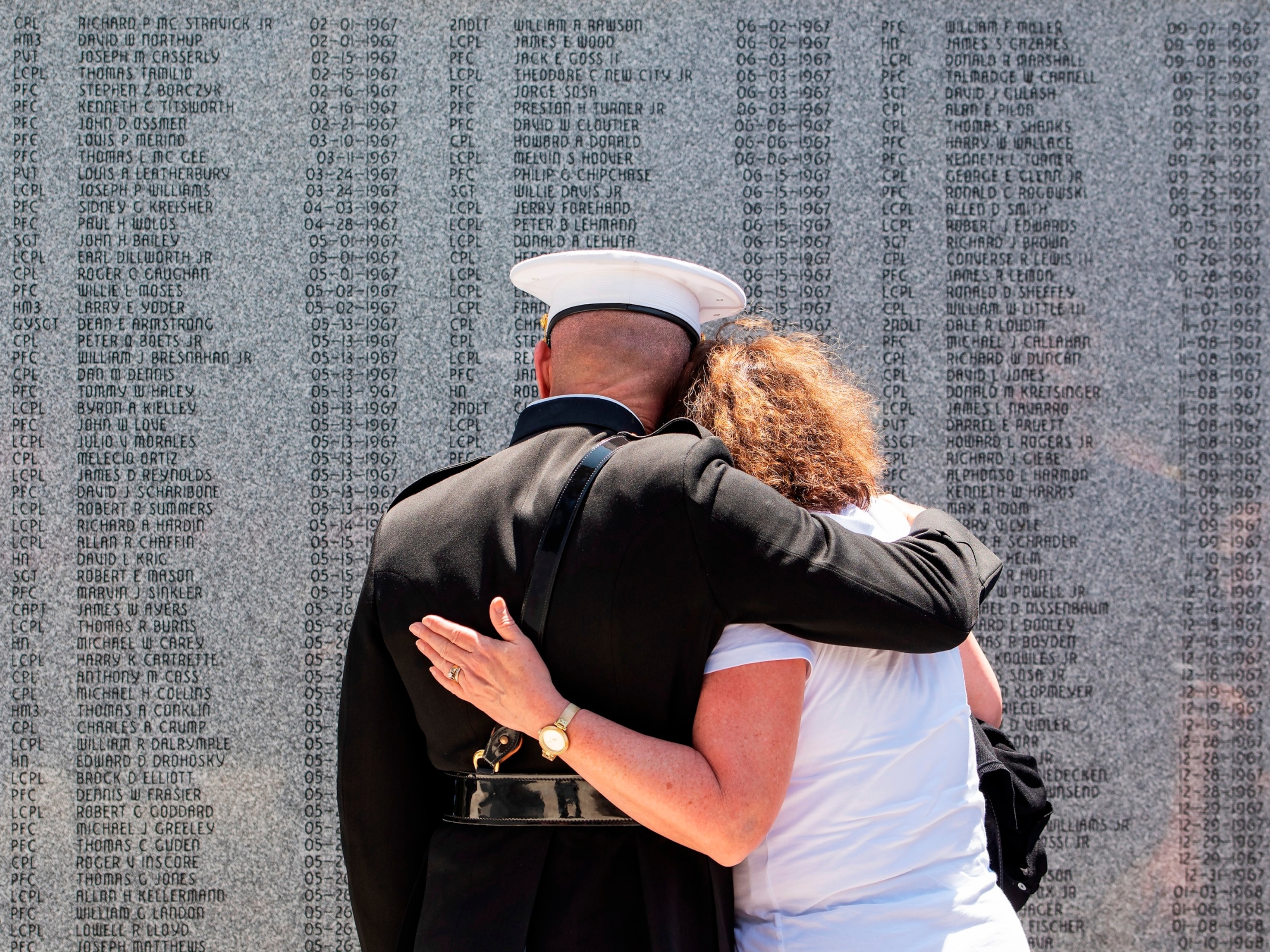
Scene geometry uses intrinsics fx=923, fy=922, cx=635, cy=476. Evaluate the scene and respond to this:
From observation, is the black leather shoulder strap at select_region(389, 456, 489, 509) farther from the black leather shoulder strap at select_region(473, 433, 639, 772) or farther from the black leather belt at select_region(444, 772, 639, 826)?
the black leather belt at select_region(444, 772, 639, 826)

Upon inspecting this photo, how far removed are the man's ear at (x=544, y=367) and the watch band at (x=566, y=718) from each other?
22.0 inches

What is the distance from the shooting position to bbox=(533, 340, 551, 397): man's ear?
1564mm

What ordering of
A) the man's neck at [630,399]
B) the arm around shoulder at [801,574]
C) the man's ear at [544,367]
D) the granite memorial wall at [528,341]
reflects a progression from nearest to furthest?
1. the arm around shoulder at [801,574]
2. the man's neck at [630,399]
3. the man's ear at [544,367]
4. the granite memorial wall at [528,341]

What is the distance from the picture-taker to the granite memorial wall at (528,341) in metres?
2.72

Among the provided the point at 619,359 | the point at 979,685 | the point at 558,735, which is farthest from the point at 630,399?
the point at 979,685

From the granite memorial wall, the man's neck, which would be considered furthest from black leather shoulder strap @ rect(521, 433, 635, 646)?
the granite memorial wall

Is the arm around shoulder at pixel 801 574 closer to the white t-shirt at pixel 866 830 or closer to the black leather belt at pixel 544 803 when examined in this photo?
the white t-shirt at pixel 866 830

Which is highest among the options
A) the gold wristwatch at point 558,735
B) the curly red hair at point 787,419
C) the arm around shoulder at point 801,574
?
the curly red hair at point 787,419

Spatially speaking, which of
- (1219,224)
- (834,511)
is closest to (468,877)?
(834,511)

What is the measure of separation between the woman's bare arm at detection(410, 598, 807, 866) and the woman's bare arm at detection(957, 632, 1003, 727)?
56cm

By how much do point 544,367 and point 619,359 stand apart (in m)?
0.17

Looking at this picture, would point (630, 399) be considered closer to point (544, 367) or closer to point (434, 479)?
point (544, 367)

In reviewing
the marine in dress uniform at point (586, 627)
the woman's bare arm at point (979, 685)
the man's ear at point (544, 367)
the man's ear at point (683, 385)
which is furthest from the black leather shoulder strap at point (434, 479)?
the woman's bare arm at point (979, 685)

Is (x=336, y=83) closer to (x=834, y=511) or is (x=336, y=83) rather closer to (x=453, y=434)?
(x=453, y=434)
